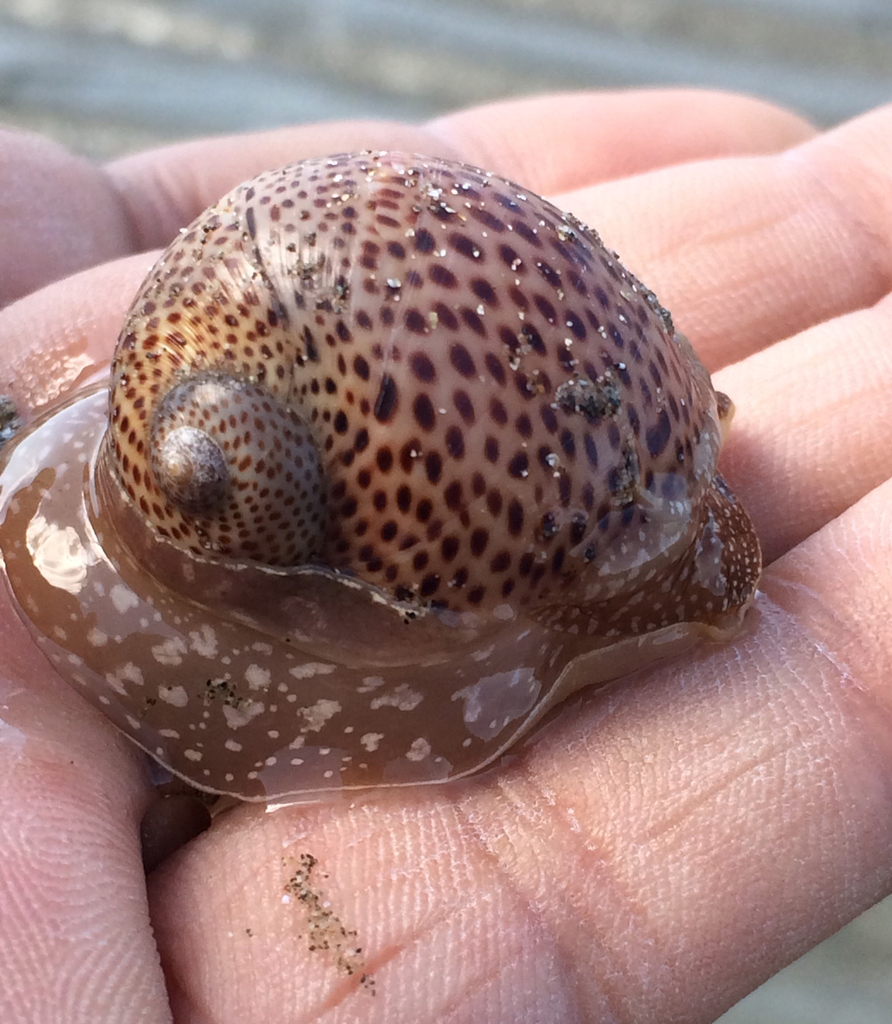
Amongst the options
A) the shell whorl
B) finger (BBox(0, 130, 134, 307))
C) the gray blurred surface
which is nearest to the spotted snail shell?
the shell whorl

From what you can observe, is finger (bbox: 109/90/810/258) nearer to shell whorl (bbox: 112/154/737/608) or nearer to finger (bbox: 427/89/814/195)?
finger (bbox: 427/89/814/195)

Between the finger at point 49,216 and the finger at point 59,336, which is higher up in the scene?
the finger at point 49,216

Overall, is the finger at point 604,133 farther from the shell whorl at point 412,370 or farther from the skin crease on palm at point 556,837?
the shell whorl at point 412,370

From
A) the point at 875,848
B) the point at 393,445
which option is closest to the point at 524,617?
the point at 393,445

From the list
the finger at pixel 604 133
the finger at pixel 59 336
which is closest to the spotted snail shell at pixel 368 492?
the finger at pixel 59 336

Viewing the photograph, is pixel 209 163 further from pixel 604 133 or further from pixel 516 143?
pixel 604 133

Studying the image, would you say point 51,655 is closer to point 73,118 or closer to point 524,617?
point 524,617

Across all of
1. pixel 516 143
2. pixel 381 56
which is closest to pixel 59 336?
pixel 516 143
